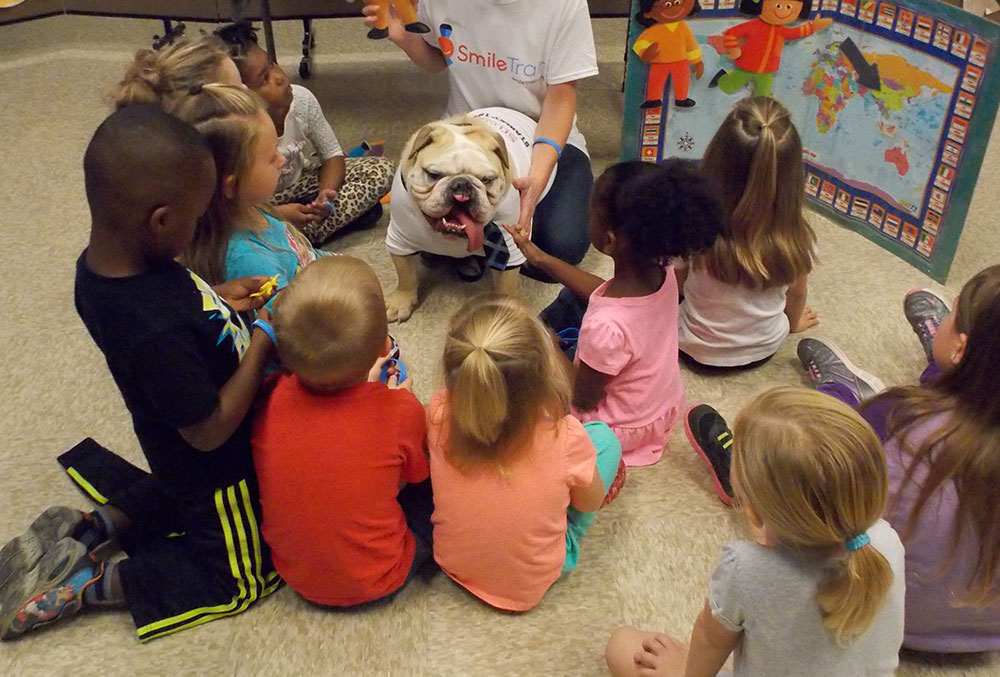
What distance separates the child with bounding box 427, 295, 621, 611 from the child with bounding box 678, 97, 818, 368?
22.8 inches

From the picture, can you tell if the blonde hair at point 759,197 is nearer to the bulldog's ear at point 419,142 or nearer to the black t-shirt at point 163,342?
the bulldog's ear at point 419,142

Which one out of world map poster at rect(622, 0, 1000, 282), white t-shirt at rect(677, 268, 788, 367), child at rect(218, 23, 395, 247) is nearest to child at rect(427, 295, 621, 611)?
white t-shirt at rect(677, 268, 788, 367)

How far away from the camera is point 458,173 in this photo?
1826 millimetres

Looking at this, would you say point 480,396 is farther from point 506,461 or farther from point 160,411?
point 160,411

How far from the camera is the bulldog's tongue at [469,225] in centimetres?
190

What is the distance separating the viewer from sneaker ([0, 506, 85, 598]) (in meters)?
1.40

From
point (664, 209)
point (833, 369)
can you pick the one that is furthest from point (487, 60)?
point (833, 369)

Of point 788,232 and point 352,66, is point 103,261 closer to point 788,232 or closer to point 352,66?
point 788,232

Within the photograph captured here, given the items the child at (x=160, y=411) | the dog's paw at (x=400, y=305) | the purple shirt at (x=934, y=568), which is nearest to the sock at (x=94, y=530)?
the child at (x=160, y=411)

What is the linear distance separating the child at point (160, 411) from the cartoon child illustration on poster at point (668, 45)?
4.73 feet

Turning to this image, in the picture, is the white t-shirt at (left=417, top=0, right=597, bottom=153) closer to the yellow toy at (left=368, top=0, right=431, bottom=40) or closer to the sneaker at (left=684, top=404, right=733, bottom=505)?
the yellow toy at (left=368, top=0, right=431, bottom=40)

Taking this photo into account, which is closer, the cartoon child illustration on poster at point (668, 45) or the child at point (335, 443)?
the child at point (335, 443)

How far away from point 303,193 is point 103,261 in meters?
A: 1.29

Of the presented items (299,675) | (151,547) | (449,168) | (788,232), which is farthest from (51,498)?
(788,232)
